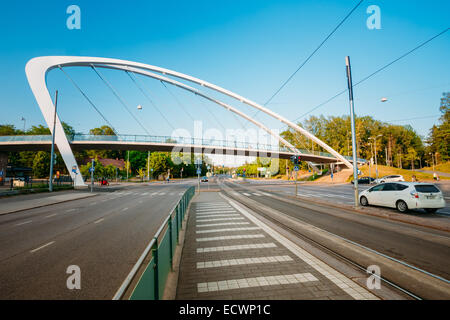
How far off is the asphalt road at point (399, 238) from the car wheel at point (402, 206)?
2499 millimetres

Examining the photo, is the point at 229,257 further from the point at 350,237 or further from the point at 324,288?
the point at 350,237

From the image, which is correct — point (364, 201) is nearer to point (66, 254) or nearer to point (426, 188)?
point (426, 188)

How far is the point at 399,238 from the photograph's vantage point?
22.0 ft

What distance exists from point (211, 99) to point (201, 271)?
47.8 metres

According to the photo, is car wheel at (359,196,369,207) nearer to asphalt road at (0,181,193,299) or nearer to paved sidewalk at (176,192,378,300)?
paved sidewalk at (176,192,378,300)

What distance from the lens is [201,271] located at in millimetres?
4543

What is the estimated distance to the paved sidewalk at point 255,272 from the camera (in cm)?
360

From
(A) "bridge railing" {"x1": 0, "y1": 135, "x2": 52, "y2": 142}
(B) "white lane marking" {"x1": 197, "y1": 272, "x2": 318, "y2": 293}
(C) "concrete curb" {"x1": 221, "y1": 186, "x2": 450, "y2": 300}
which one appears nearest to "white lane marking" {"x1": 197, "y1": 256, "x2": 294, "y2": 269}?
(B) "white lane marking" {"x1": 197, "y1": 272, "x2": 318, "y2": 293}

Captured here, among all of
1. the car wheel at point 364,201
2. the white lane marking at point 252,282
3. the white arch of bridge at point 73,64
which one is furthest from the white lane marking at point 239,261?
the white arch of bridge at point 73,64

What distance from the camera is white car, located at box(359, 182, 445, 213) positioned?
10484mm

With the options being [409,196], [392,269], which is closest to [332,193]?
[409,196]

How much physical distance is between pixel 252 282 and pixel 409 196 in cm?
1112

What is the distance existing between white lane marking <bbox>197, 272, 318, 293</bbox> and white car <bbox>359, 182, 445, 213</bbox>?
10.0 meters

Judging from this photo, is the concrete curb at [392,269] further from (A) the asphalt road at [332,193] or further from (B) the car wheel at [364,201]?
(A) the asphalt road at [332,193]
